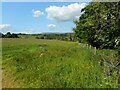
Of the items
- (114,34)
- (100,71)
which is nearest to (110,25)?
(114,34)

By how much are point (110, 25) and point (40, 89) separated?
9.88m

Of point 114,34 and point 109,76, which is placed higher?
point 114,34

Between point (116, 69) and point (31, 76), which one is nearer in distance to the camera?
point (116, 69)

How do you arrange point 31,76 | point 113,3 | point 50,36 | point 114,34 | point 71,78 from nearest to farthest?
point 71,78
point 31,76
point 113,3
point 114,34
point 50,36

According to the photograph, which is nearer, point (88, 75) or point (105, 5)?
point (88, 75)

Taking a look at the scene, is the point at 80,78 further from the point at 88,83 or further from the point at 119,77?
the point at 119,77

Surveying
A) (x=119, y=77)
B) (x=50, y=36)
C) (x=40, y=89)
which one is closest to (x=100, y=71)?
(x=119, y=77)

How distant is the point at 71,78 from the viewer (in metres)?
11.6

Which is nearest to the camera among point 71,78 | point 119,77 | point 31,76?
point 119,77

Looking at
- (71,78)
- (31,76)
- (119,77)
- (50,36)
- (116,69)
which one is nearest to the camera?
(119,77)

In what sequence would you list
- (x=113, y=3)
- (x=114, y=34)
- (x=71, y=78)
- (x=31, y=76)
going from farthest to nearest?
(x=114, y=34), (x=113, y=3), (x=31, y=76), (x=71, y=78)

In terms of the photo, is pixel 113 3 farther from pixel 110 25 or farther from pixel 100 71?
pixel 100 71

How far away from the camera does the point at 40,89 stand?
1029 centimetres

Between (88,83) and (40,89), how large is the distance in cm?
189
